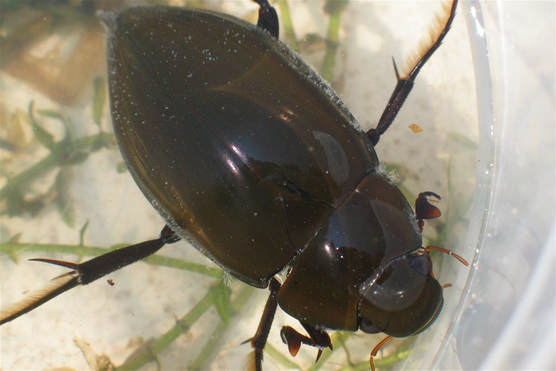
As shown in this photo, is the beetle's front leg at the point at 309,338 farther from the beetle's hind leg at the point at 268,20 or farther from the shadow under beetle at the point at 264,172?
the beetle's hind leg at the point at 268,20

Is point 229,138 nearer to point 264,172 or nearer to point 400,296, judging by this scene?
point 264,172

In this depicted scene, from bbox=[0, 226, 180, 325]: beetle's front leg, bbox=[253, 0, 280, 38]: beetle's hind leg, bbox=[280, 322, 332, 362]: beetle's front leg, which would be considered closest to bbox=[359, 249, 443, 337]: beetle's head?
bbox=[280, 322, 332, 362]: beetle's front leg

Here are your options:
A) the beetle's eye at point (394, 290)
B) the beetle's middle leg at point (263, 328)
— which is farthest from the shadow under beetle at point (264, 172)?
the beetle's middle leg at point (263, 328)

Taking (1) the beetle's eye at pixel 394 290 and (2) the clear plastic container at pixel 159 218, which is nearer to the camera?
(1) the beetle's eye at pixel 394 290

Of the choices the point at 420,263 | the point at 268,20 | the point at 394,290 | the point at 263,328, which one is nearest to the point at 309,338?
the point at 263,328

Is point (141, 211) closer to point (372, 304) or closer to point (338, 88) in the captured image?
point (338, 88)
